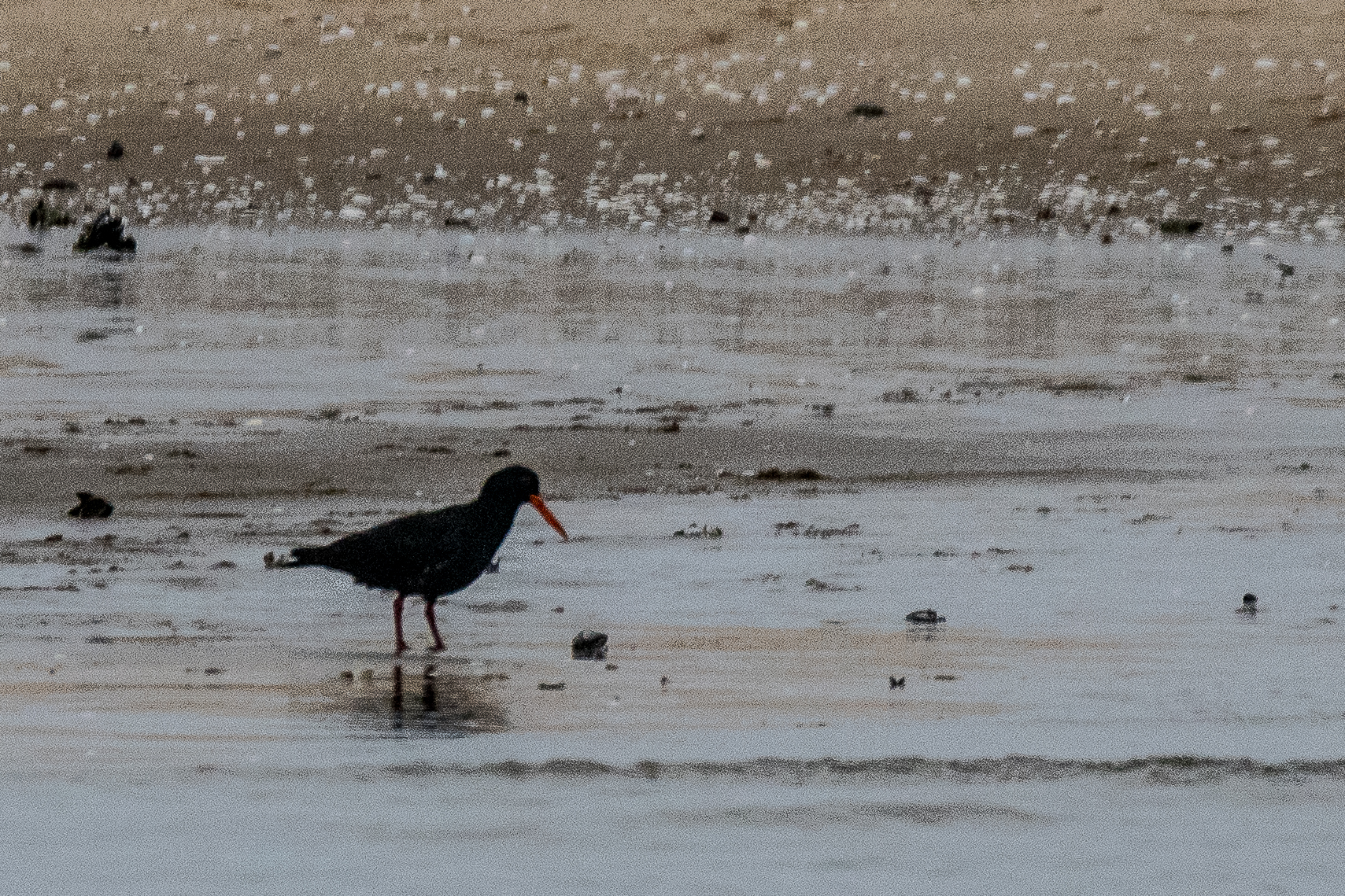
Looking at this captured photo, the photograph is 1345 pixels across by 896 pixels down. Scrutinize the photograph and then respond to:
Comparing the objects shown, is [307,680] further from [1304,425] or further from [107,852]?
[1304,425]

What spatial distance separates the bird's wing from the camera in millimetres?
12336

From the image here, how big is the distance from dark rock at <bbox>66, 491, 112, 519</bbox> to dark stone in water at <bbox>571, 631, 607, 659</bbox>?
183 inches

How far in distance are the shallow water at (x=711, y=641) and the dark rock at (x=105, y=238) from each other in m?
16.7

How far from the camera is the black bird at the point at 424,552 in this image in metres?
12.3

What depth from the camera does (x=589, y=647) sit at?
11.7 meters

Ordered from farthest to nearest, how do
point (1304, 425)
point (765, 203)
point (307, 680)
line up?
point (765, 203)
point (1304, 425)
point (307, 680)

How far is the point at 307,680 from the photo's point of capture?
441 inches

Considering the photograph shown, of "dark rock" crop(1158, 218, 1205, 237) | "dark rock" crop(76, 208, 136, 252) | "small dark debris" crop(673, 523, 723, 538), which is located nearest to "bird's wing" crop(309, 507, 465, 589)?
"small dark debris" crop(673, 523, 723, 538)

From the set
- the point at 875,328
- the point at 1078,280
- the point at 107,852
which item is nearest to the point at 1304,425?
the point at 875,328

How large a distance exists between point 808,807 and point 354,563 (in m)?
3.88

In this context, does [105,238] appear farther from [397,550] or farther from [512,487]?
[397,550]

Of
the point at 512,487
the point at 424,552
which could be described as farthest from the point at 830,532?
the point at 424,552

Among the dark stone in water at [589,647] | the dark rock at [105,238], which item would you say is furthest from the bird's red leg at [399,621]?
the dark rock at [105,238]

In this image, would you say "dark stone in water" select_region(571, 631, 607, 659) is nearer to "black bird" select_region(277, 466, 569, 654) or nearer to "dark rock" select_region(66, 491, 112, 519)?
"black bird" select_region(277, 466, 569, 654)
